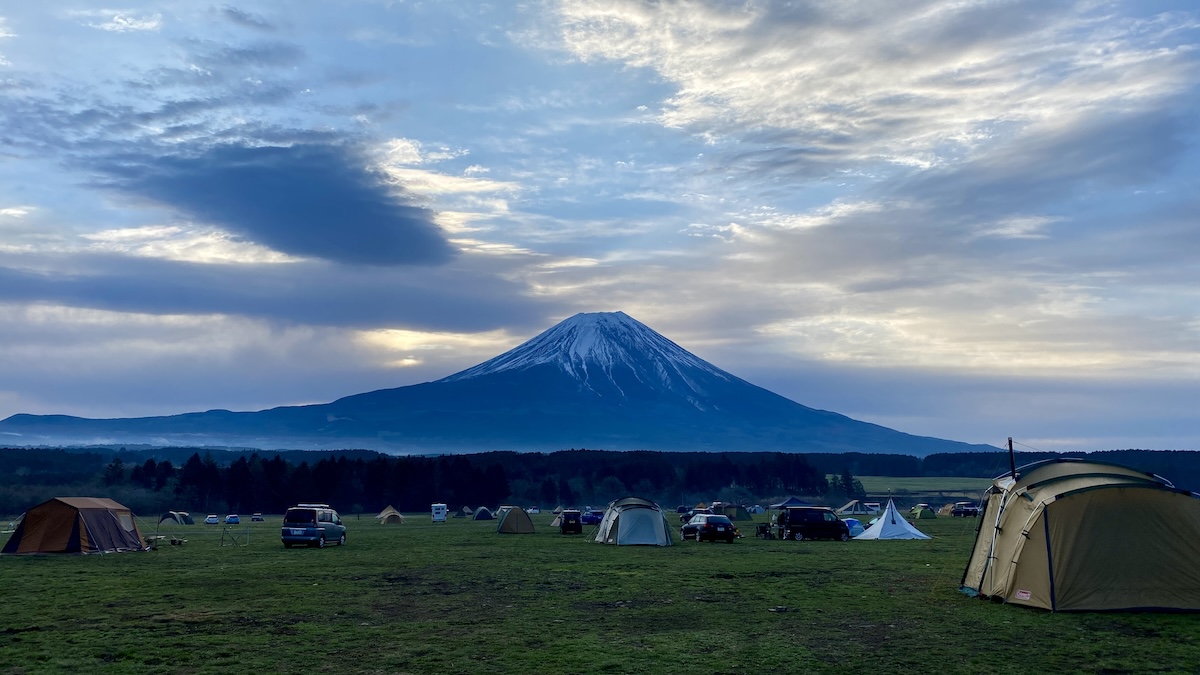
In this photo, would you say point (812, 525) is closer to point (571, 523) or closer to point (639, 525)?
point (639, 525)

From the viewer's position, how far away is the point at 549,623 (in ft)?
49.9

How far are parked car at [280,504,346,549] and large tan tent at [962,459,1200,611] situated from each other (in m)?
25.9

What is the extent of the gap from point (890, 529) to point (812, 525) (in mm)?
4362

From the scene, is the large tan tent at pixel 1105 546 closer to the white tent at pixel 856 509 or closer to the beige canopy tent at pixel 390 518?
the beige canopy tent at pixel 390 518

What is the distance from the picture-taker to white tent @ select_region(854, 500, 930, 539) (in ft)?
143

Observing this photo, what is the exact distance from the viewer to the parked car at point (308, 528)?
→ 36.0 metres

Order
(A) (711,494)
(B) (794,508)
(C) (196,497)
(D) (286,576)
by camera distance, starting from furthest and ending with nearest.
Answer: (A) (711,494) → (C) (196,497) → (B) (794,508) → (D) (286,576)

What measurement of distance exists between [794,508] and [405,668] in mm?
33725

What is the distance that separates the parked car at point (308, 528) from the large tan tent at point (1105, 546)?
25916 mm

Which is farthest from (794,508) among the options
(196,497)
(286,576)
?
(196,497)

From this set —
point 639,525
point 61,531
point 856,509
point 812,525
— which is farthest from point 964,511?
point 61,531

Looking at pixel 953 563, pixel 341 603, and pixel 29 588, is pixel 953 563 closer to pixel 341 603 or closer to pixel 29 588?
pixel 341 603

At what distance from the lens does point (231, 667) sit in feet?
38.0

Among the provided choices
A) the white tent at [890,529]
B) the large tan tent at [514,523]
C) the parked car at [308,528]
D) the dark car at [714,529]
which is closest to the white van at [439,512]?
the large tan tent at [514,523]
